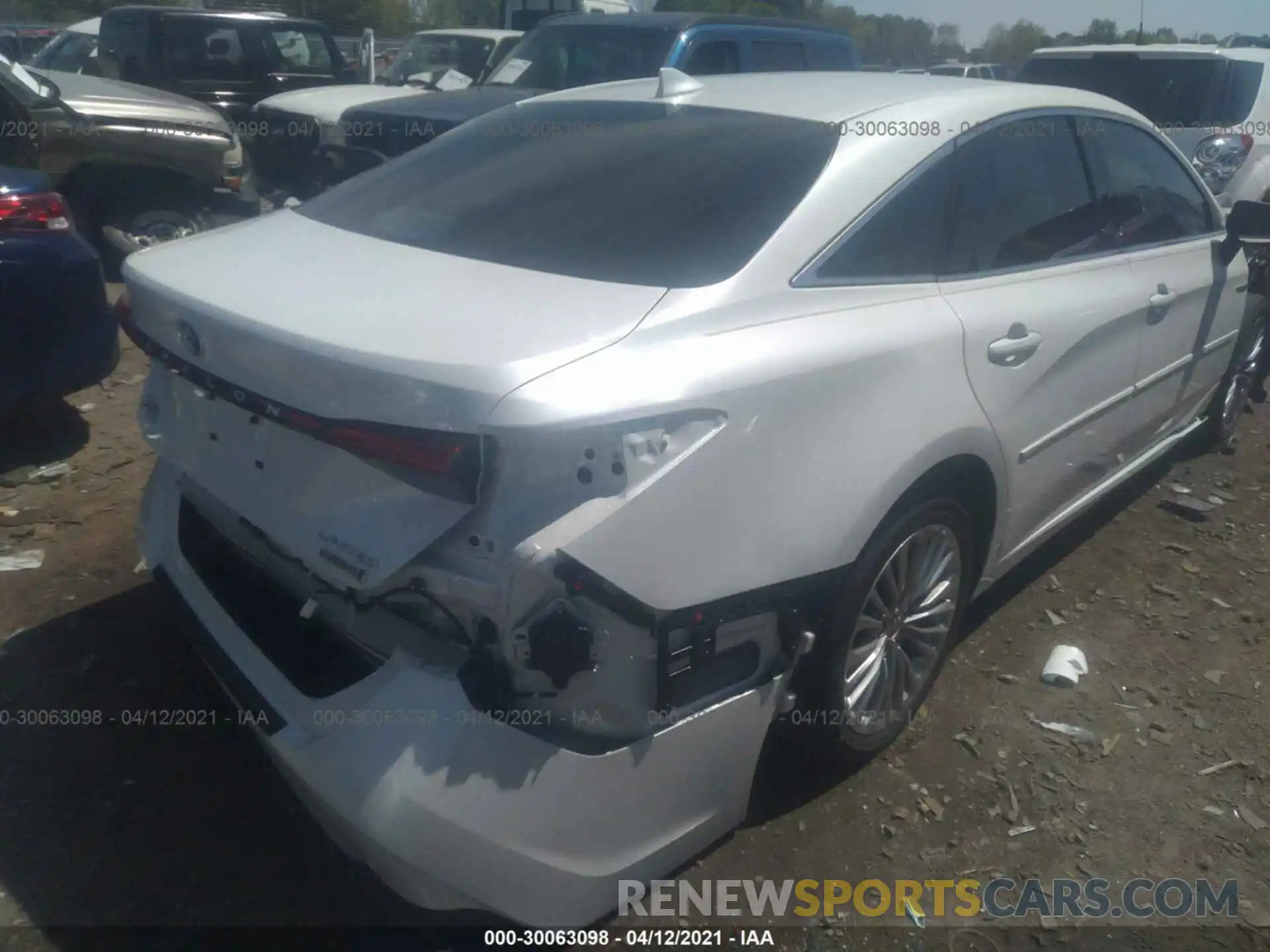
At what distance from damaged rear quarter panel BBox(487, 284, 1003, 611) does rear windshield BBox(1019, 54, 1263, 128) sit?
6.10 metres

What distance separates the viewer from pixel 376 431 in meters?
1.91

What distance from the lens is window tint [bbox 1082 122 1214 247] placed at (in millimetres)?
3519

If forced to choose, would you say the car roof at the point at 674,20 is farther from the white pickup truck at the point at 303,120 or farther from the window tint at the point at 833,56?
the white pickup truck at the point at 303,120

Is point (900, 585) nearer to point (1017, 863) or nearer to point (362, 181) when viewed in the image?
point (1017, 863)

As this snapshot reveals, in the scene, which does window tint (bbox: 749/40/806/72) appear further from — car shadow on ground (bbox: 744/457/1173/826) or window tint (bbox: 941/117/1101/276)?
car shadow on ground (bbox: 744/457/1173/826)

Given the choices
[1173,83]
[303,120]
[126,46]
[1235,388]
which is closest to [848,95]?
[1235,388]

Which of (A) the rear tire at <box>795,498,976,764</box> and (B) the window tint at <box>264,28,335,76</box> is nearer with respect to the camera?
(A) the rear tire at <box>795,498,976,764</box>

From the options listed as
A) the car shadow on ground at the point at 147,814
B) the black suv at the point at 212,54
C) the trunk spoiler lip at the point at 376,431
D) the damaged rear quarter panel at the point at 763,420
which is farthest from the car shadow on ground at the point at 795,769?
the black suv at the point at 212,54

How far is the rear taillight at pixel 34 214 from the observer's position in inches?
163

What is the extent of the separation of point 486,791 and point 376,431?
2.15 ft

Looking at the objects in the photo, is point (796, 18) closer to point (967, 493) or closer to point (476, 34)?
point (476, 34)

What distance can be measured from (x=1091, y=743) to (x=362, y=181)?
2.63 meters

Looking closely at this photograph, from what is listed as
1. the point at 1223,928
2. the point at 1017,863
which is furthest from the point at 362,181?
the point at 1223,928

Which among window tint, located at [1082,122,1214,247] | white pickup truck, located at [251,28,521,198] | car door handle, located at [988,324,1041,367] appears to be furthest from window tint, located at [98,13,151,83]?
car door handle, located at [988,324,1041,367]
